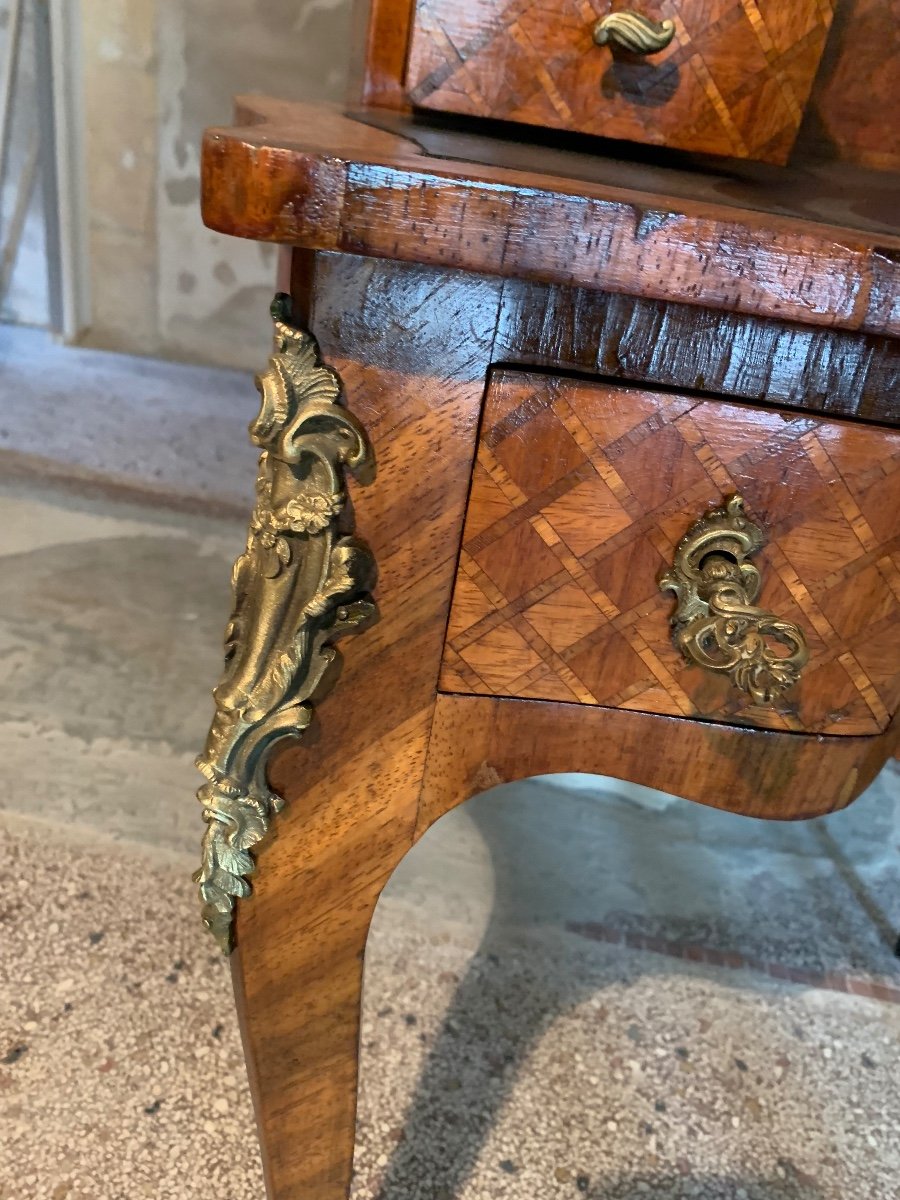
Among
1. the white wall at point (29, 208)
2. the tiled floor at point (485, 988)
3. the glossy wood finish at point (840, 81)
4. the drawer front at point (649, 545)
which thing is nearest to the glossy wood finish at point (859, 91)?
the glossy wood finish at point (840, 81)

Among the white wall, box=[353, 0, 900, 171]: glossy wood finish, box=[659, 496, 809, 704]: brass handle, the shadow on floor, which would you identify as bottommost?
the shadow on floor

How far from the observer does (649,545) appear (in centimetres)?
39

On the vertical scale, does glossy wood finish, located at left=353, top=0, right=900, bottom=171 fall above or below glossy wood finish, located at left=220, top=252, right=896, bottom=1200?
above

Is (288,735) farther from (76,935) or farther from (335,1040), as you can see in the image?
(76,935)

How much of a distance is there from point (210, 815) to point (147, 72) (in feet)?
6.30

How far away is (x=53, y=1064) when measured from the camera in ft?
2.36

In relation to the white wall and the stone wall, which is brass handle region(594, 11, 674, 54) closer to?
the stone wall

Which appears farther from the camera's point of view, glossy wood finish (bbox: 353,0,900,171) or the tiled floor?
the tiled floor

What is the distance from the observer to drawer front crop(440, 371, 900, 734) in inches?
14.6

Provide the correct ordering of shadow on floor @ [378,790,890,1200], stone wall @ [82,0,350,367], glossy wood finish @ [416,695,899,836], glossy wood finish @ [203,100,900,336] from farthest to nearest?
stone wall @ [82,0,350,367]
shadow on floor @ [378,790,890,1200]
glossy wood finish @ [416,695,899,836]
glossy wood finish @ [203,100,900,336]

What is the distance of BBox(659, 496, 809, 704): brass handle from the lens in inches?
15.0

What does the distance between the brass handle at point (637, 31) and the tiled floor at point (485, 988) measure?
0.70m

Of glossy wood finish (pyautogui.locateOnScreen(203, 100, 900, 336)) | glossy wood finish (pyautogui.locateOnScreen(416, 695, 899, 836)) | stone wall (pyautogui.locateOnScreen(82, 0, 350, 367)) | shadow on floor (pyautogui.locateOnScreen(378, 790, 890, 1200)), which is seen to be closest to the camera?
glossy wood finish (pyautogui.locateOnScreen(203, 100, 900, 336))

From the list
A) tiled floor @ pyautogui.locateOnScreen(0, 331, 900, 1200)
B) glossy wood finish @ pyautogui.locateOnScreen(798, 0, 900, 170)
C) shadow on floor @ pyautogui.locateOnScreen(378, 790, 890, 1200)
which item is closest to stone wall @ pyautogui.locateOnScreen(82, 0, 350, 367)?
tiled floor @ pyautogui.locateOnScreen(0, 331, 900, 1200)
